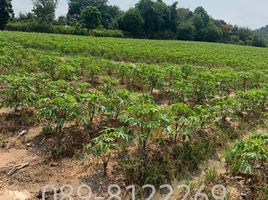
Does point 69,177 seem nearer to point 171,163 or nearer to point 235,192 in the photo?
point 171,163

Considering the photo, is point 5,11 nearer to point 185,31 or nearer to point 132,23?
point 132,23

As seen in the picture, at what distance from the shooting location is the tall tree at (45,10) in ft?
172

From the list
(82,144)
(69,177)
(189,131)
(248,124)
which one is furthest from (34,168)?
(248,124)

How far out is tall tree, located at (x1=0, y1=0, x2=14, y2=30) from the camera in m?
43.4

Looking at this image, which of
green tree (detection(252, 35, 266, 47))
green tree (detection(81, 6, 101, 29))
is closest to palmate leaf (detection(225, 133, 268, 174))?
green tree (detection(81, 6, 101, 29))

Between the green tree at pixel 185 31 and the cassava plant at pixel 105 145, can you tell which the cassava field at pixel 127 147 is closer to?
the cassava plant at pixel 105 145

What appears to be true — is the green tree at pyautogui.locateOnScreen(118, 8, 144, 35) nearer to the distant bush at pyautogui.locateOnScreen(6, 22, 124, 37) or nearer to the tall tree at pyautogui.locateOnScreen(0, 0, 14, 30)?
the distant bush at pyautogui.locateOnScreen(6, 22, 124, 37)

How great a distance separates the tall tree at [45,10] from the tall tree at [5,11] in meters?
5.82

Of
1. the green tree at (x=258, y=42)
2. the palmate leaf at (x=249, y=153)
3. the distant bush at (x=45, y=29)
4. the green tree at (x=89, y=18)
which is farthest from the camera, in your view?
the green tree at (x=258, y=42)

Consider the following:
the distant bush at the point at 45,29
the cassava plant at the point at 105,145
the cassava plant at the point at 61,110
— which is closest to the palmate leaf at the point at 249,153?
the cassava plant at the point at 105,145

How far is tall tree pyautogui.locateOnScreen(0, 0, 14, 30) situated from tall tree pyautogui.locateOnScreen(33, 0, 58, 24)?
5820 mm

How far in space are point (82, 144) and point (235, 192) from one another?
2704 millimetres

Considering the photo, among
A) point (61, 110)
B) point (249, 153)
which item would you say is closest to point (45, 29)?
point (61, 110)

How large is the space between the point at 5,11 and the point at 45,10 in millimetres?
8953
